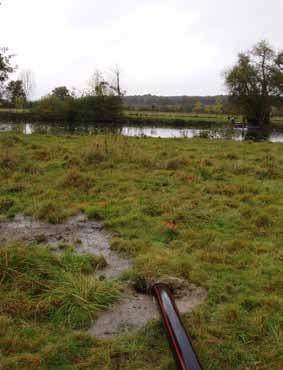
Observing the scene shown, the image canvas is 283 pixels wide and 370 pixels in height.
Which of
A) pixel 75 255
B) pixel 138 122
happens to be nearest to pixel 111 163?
pixel 75 255

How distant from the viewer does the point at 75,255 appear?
11.5 feet

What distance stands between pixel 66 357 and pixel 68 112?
104 feet

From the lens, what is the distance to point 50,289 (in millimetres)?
2791

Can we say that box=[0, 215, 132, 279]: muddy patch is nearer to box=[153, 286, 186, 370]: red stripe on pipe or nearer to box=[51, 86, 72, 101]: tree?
box=[153, 286, 186, 370]: red stripe on pipe

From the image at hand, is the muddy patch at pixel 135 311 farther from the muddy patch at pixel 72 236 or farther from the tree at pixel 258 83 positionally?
the tree at pixel 258 83

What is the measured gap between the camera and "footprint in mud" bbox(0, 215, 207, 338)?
247cm

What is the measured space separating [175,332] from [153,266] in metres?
1.14

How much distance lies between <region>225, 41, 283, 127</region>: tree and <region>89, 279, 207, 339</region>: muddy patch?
32851 millimetres

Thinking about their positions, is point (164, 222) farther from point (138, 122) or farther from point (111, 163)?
point (138, 122)

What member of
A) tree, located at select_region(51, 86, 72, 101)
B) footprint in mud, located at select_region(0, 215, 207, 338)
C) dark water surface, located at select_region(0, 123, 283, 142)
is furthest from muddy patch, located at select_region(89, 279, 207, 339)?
tree, located at select_region(51, 86, 72, 101)

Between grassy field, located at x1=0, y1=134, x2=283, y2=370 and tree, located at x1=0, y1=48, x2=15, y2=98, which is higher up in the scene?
tree, located at x1=0, y1=48, x2=15, y2=98

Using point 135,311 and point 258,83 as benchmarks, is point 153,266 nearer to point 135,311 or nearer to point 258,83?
point 135,311

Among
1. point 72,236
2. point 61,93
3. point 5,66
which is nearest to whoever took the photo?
point 72,236

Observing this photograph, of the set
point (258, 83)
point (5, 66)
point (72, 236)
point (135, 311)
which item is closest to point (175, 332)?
point (135, 311)
